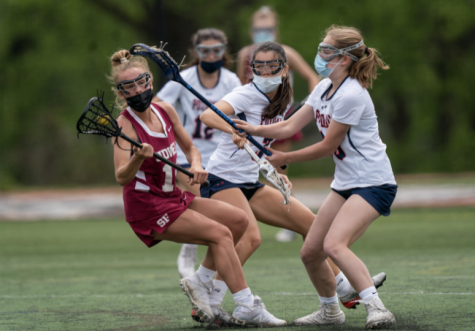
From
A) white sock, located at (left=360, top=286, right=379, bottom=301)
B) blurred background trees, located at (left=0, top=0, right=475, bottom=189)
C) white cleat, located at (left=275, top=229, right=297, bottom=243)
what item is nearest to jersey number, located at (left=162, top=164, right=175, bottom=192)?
white sock, located at (left=360, top=286, right=379, bottom=301)

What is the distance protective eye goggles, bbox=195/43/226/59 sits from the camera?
6992mm

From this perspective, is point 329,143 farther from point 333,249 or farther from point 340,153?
point 333,249

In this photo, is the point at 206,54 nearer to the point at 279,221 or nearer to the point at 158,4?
the point at 279,221

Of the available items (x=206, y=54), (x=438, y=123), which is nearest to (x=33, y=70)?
(x=438, y=123)

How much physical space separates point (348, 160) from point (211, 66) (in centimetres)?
289

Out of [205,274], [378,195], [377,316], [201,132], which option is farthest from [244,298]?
[201,132]

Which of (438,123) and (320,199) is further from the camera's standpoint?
(438,123)

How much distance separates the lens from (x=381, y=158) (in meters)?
4.46

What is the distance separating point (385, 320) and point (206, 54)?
3684 millimetres

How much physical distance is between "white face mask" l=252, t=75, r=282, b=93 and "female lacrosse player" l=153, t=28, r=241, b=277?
1.77 m

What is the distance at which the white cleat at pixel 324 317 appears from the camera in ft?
15.4

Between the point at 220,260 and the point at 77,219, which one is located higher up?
the point at 220,260

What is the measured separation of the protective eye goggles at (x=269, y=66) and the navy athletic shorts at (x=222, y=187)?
0.86 meters

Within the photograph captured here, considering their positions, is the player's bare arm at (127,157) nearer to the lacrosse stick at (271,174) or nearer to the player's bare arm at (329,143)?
the lacrosse stick at (271,174)
